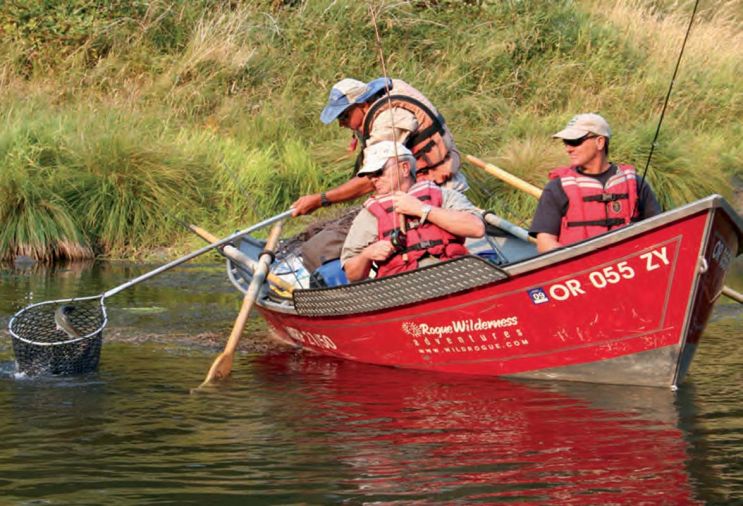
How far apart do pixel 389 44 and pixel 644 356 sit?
10.8 meters

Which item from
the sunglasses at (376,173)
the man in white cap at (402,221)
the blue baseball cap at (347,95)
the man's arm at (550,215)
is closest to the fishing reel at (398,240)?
the man in white cap at (402,221)

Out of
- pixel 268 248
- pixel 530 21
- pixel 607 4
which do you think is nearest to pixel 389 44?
pixel 530 21

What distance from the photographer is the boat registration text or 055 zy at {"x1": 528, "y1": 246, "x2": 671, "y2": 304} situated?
765cm

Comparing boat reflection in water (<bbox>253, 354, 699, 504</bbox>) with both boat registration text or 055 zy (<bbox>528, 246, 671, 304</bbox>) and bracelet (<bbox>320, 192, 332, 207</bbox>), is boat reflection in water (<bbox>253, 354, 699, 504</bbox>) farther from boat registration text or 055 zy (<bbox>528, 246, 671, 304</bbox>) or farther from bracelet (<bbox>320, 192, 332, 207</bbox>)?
bracelet (<bbox>320, 192, 332, 207</bbox>)

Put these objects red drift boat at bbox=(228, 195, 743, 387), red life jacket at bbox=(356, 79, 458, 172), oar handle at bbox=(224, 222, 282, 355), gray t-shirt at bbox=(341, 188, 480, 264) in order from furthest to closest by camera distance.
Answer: red life jacket at bbox=(356, 79, 458, 172) < oar handle at bbox=(224, 222, 282, 355) < gray t-shirt at bbox=(341, 188, 480, 264) < red drift boat at bbox=(228, 195, 743, 387)

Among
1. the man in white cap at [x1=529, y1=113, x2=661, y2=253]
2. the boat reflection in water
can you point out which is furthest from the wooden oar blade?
the man in white cap at [x1=529, y1=113, x2=661, y2=253]

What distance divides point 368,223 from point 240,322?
1071mm

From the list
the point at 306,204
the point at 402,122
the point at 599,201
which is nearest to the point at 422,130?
the point at 402,122

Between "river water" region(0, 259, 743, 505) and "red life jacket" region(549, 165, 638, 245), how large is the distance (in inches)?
36.1

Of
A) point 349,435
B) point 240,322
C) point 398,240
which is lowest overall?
point 240,322

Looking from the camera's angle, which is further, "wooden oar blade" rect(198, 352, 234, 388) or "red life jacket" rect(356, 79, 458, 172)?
"red life jacket" rect(356, 79, 458, 172)

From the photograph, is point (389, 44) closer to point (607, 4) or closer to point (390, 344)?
point (607, 4)

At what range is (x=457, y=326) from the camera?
847cm

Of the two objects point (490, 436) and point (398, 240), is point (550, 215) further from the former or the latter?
point (490, 436)
